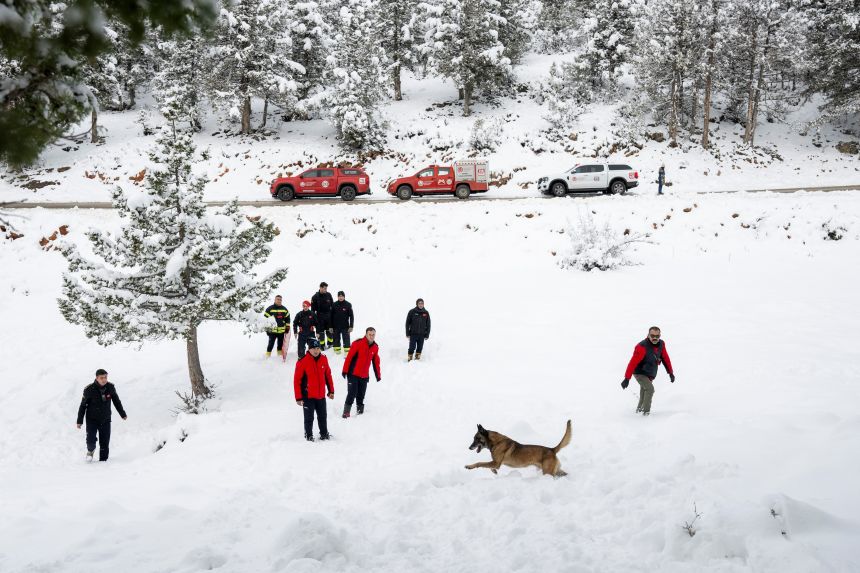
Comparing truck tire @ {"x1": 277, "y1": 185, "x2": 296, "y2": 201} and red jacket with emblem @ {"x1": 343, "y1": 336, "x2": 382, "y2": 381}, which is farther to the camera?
truck tire @ {"x1": 277, "y1": 185, "x2": 296, "y2": 201}

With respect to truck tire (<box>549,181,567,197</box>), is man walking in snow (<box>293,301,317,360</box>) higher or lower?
lower

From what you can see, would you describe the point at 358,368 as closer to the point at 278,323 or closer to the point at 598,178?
the point at 278,323

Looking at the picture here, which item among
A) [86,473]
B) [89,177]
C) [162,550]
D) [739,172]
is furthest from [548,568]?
[89,177]

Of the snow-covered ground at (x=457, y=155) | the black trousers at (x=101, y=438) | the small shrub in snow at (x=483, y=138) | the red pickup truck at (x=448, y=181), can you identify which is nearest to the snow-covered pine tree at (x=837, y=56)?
the snow-covered ground at (x=457, y=155)

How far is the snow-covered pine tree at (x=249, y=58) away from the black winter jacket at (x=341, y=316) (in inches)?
988

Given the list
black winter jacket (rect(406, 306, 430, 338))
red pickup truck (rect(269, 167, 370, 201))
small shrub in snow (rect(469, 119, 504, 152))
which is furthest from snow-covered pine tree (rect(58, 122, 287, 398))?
small shrub in snow (rect(469, 119, 504, 152))

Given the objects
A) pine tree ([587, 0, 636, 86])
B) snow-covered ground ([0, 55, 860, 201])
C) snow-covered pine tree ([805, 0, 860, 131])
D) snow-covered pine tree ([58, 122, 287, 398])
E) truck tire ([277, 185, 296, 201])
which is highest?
pine tree ([587, 0, 636, 86])

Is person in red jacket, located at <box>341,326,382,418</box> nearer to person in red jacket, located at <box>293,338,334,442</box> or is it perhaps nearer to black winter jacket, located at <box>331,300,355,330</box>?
person in red jacket, located at <box>293,338,334,442</box>

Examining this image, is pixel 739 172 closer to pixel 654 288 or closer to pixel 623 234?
pixel 623 234

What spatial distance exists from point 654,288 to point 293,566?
47.0 ft

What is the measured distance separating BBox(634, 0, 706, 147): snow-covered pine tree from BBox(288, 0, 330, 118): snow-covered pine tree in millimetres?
22739

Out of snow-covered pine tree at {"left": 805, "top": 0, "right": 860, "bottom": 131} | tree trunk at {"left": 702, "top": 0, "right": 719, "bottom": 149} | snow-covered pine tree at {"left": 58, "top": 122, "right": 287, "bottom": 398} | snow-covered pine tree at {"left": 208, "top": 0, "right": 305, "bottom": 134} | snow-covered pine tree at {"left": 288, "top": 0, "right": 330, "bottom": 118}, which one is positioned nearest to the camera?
snow-covered pine tree at {"left": 58, "top": 122, "right": 287, "bottom": 398}

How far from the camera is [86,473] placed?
841 cm

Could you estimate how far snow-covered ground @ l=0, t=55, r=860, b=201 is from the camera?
96.0ft
